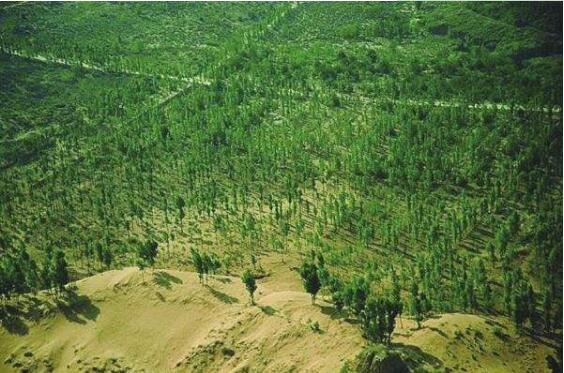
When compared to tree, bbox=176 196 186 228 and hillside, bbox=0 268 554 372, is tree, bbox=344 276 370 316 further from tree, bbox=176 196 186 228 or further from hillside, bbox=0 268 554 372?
tree, bbox=176 196 186 228

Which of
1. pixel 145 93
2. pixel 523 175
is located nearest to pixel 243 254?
pixel 523 175

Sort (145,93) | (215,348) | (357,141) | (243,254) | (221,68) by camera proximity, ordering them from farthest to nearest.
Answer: (221,68), (145,93), (357,141), (243,254), (215,348)

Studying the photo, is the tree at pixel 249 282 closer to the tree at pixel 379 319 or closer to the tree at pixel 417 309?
the tree at pixel 379 319

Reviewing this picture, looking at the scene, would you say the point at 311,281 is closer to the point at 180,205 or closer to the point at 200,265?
the point at 200,265

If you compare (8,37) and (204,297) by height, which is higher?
(8,37)

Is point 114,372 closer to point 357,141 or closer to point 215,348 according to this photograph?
point 215,348

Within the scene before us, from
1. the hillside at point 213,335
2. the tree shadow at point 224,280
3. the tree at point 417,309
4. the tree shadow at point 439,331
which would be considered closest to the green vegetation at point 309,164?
the tree at point 417,309
